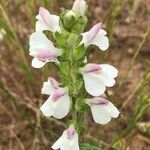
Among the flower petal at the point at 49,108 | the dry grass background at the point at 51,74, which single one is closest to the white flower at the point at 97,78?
the flower petal at the point at 49,108

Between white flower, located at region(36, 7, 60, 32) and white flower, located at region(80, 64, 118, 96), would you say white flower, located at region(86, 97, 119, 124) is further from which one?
white flower, located at region(36, 7, 60, 32)

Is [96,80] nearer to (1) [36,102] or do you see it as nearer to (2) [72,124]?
(2) [72,124]

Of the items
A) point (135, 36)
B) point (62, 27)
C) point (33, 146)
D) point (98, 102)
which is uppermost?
point (62, 27)

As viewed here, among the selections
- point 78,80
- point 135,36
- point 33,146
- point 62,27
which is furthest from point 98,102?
point 135,36

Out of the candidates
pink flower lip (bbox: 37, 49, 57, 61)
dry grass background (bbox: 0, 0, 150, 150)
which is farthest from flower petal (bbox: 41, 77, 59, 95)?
dry grass background (bbox: 0, 0, 150, 150)

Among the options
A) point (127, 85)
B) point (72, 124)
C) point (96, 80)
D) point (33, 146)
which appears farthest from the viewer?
point (127, 85)

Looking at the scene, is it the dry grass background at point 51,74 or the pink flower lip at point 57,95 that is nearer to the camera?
the pink flower lip at point 57,95

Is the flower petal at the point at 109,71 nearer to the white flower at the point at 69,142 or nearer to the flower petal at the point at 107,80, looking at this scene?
the flower petal at the point at 107,80
